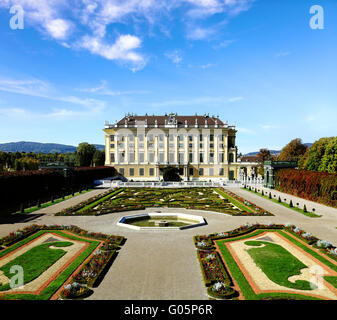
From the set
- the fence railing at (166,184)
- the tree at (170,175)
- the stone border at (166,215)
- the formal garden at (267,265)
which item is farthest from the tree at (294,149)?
the formal garden at (267,265)

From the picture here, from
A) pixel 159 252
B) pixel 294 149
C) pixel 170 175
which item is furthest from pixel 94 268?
pixel 294 149

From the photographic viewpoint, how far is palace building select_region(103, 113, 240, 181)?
67000 millimetres

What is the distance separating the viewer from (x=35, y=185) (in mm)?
38156

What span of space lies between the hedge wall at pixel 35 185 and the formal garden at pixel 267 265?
23.0 metres

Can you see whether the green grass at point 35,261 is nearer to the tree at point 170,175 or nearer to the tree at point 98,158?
the tree at point 170,175

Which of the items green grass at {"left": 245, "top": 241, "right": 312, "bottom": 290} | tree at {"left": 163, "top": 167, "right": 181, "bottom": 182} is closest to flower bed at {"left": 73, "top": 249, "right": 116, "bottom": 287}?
green grass at {"left": 245, "top": 241, "right": 312, "bottom": 290}

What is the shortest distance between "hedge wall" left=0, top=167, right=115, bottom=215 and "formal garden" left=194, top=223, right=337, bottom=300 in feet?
75.4

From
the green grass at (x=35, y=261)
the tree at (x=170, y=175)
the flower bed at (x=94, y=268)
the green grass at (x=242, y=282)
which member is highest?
the tree at (x=170, y=175)

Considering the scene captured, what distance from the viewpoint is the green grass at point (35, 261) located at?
12406 millimetres

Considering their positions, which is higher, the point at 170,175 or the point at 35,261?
the point at 170,175

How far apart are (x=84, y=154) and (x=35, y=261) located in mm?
82178

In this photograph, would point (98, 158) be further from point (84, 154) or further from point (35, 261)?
point (35, 261)

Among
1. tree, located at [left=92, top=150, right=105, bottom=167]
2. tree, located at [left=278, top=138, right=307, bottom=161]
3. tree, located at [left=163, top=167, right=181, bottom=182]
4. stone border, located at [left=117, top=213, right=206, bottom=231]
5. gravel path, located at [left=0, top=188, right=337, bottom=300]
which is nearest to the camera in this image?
gravel path, located at [left=0, top=188, right=337, bottom=300]

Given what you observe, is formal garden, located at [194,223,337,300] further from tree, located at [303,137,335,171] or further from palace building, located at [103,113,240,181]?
palace building, located at [103,113,240,181]
